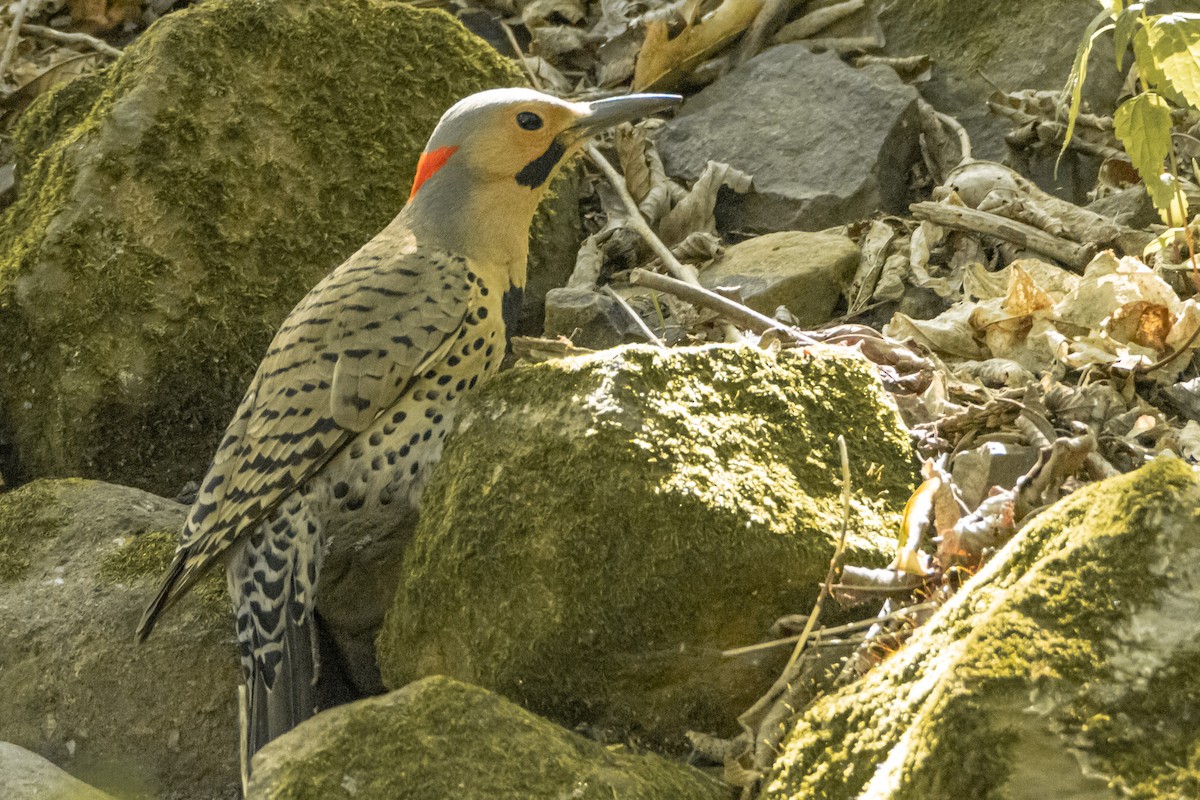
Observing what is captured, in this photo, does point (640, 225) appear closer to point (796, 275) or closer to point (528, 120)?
point (796, 275)

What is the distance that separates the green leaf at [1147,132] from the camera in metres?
3.43

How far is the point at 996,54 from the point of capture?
6418 millimetres

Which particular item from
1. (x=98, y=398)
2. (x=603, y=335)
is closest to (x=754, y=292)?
(x=603, y=335)

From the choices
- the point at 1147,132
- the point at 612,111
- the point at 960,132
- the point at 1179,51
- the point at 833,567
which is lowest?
the point at 833,567

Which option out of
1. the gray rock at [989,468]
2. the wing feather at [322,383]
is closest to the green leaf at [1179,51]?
the gray rock at [989,468]

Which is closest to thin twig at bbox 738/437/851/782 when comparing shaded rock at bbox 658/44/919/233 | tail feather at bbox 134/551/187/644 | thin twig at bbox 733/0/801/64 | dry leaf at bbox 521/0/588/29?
tail feather at bbox 134/551/187/644

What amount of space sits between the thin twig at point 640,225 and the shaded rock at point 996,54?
1600mm

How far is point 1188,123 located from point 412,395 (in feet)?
12.5

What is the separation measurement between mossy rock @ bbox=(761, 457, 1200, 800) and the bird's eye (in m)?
2.71

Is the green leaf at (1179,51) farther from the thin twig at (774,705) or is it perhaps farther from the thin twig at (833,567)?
the thin twig at (774,705)

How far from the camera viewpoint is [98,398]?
489 centimetres

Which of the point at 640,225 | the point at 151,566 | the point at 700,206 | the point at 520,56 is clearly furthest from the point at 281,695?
the point at 520,56

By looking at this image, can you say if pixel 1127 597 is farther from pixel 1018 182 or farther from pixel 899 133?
pixel 899 133

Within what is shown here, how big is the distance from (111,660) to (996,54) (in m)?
5.03
